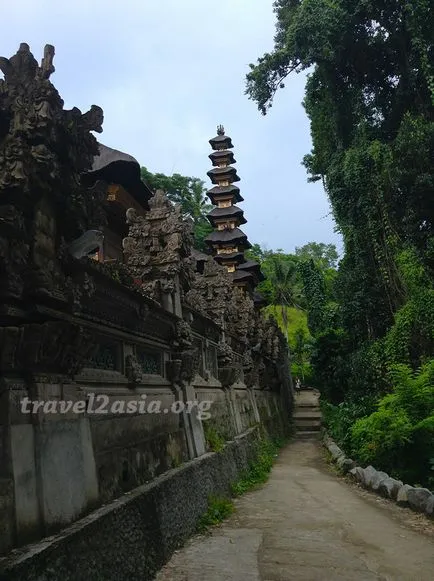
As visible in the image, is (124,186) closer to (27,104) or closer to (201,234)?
(27,104)

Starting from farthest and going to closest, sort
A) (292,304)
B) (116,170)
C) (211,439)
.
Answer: (292,304) < (116,170) < (211,439)

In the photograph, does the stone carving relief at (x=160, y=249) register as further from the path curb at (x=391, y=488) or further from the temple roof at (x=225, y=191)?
the temple roof at (x=225, y=191)

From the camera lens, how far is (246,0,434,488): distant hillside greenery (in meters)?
17.2

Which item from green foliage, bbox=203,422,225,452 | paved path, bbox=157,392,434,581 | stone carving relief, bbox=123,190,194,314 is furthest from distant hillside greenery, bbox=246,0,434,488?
stone carving relief, bbox=123,190,194,314

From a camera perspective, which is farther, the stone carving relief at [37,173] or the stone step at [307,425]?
the stone step at [307,425]

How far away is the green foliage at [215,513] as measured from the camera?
22.2 ft

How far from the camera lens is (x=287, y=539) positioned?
6.43m

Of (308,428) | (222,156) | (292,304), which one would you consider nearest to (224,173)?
(222,156)

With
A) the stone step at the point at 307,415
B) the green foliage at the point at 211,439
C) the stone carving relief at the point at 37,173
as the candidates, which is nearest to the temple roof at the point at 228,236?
the stone step at the point at 307,415

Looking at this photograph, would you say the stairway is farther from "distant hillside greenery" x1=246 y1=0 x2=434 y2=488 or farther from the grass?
the grass

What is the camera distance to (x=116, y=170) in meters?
10.7

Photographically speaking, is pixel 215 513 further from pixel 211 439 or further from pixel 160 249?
pixel 160 249

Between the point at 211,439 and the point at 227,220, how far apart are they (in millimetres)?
28362

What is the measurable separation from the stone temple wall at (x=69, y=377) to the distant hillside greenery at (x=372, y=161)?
30.8 feet
